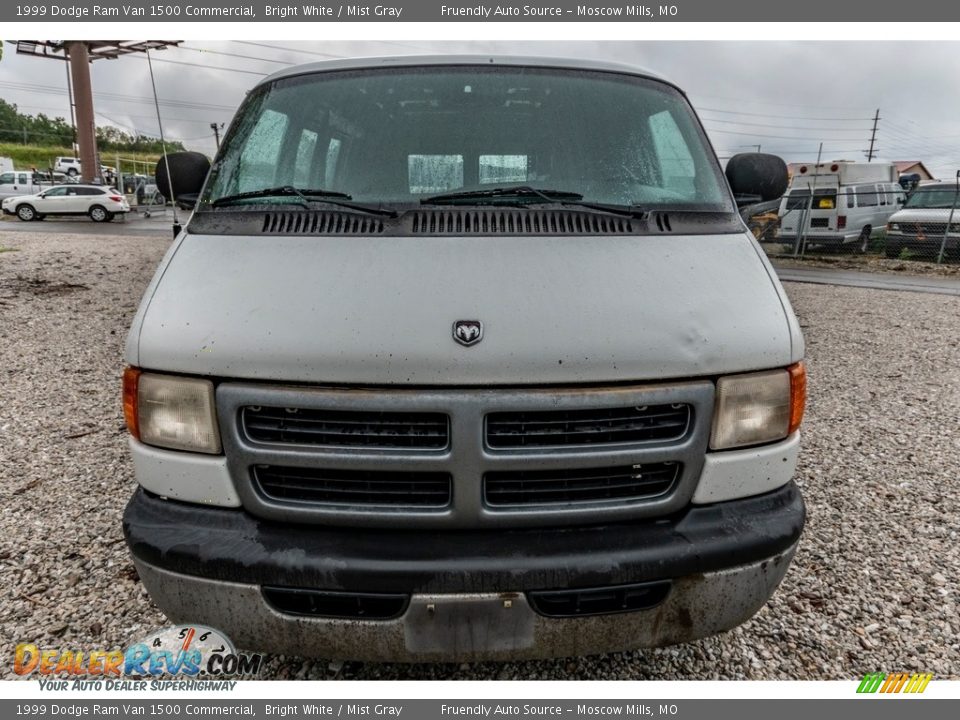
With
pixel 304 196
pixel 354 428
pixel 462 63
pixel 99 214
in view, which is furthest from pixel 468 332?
pixel 99 214

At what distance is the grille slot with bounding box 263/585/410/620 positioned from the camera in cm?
178

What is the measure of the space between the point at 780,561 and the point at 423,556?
1.08m

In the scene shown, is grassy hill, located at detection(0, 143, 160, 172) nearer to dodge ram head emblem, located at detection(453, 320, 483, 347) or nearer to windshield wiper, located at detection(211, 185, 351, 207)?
windshield wiper, located at detection(211, 185, 351, 207)

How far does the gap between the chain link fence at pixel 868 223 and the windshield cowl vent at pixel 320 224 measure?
15.0 m

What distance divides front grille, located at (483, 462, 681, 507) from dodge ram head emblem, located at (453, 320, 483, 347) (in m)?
0.39

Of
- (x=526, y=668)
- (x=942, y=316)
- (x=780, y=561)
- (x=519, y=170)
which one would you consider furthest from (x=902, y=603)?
(x=942, y=316)

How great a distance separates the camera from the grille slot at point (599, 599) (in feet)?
5.85

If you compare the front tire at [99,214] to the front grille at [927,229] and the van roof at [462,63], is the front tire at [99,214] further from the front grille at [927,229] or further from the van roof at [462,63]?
the front grille at [927,229]

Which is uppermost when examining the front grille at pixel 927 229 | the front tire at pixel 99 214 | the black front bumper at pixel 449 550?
the black front bumper at pixel 449 550

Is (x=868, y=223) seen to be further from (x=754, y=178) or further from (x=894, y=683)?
(x=894, y=683)

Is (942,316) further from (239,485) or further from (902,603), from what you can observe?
(239,485)

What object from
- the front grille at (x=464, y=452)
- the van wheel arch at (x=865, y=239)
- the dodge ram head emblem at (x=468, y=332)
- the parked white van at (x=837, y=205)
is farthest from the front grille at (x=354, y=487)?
the van wheel arch at (x=865, y=239)
